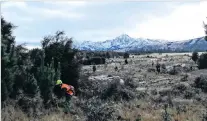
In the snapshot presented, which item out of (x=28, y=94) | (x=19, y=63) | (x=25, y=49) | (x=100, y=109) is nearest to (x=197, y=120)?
(x=100, y=109)

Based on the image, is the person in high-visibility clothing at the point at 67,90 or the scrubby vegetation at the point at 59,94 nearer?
the scrubby vegetation at the point at 59,94

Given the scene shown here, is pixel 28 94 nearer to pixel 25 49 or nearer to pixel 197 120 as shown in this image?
pixel 25 49

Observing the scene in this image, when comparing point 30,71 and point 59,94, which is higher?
point 30,71

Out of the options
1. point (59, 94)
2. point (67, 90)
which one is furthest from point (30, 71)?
point (67, 90)

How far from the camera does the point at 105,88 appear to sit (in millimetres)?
25297

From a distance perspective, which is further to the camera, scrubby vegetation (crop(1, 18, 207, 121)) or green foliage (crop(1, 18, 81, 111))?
green foliage (crop(1, 18, 81, 111))

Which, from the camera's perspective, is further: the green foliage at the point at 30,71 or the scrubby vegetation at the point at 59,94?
the green foliage at the point at 30,71

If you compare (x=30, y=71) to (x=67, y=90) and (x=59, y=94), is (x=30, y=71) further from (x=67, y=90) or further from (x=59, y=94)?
(x=67, y=90)

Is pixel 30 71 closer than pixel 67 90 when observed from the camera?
No

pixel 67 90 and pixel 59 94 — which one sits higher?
pixel 67 90

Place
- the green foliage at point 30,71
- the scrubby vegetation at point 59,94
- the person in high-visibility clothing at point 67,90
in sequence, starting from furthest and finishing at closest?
1. the person in high-visibility clothing at point 67,90
2. the green foliage at point 30,71
3. the scrubby vegetation at point 59,94

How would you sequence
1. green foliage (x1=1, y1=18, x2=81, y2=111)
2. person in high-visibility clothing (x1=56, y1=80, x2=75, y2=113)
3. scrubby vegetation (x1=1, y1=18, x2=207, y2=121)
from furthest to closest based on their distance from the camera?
person in high-visibility clothing (x1=56, y1=80, x2=75, y2=113) → green foliage (x1=1, y1=18, x2=81, y2=111) → scrubby vegetation (x1=1, y1=18, x2=207, y2=121)

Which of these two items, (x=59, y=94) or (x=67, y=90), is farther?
(x=59, y=94)

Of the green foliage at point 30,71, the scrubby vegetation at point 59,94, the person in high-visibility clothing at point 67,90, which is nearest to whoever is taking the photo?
the scrubby vegetation at point 59,94
